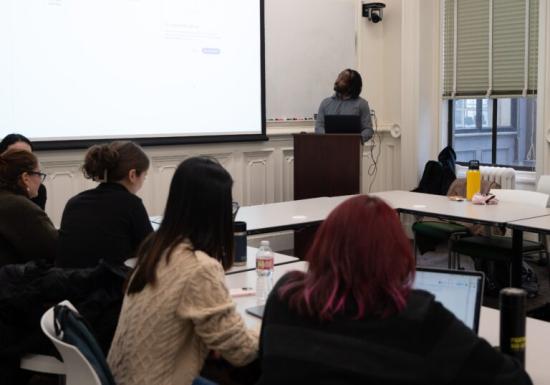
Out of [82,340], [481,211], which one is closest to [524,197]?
[481,211]

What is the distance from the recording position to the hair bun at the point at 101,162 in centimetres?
313

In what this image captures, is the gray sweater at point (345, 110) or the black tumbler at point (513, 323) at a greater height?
the gray sweater at point (345, 110)

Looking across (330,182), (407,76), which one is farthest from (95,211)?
(407,76)

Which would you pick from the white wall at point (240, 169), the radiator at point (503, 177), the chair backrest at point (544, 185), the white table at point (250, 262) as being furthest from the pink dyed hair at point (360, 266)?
the radiator at point (503, 177)

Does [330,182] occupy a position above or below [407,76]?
below

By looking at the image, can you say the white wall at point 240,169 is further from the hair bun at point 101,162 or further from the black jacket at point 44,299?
the black jacket at point 44,299

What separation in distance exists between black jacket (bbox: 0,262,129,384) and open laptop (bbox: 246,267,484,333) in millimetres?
975

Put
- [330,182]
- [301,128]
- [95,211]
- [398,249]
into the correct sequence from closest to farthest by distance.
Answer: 1. [398,249]
2. [95,211]
3. [330,182]
4. [301,128]

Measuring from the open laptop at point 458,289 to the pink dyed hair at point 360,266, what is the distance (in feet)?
1.48

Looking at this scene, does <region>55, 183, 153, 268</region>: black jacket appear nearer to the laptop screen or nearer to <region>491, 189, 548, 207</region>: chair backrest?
the laptop screen

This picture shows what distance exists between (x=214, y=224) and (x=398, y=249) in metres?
0.72

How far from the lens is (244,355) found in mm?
1940

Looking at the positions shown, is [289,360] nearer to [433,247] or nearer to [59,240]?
Answer: [59,240]

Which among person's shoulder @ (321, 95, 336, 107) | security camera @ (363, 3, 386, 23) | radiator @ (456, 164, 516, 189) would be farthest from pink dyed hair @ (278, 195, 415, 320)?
security camera @ (363, 3, 386, 23)
